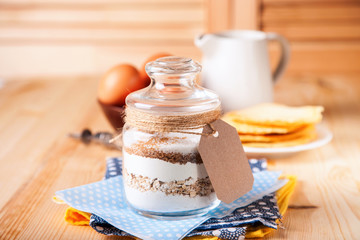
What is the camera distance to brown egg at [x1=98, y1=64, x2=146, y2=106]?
1.08 m

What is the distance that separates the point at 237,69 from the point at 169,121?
1.71ft

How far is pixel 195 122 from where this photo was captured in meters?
0.68

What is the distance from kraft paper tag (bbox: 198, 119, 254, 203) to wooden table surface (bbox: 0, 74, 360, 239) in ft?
0.27

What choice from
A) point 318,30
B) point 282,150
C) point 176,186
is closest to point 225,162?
point 176,186

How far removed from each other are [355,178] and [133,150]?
0.44 metres

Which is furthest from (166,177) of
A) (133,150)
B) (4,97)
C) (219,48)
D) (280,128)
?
(4,97)

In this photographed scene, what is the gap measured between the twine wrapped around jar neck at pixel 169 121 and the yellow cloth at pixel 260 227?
15 cm

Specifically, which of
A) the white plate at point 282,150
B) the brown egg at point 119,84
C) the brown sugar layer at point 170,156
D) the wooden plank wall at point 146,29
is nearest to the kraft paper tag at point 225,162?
the brown sugar layer at point 170,156

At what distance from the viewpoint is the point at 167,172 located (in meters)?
0.67

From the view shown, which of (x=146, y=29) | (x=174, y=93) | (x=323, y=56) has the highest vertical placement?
(x=174, y=93)

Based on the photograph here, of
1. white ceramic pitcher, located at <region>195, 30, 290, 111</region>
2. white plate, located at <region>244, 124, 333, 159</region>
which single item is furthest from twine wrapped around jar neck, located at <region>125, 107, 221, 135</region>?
white ceramic pitcher, located at <region>195, 30, 290, 111</region>

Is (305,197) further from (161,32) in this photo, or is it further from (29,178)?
(161,32)

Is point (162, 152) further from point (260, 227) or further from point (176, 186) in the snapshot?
point (260, 227)

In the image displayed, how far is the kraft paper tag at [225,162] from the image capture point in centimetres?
67
